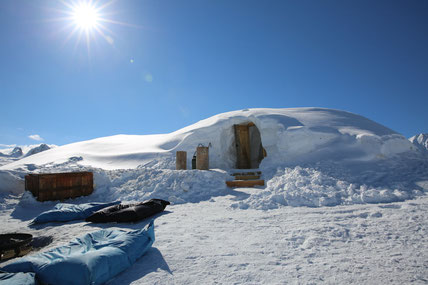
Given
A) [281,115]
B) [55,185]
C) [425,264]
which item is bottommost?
[425,264]

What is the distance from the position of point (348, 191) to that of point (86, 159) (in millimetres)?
10584

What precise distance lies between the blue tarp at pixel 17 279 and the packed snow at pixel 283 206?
63cm

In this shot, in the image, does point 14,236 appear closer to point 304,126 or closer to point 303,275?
point 303,275

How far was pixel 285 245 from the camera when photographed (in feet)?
8.96

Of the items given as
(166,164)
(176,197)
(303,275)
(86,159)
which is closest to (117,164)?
(86,159)

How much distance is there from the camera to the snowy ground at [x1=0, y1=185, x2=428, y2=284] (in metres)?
2.09

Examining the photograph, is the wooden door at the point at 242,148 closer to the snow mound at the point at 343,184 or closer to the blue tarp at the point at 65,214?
the snow mound at the point at 343,184

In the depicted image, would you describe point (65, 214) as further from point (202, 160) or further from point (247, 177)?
point (247, 177)

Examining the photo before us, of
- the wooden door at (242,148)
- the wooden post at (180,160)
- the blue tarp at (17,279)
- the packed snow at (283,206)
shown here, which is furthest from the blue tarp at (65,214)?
the wooden door at (242,148)

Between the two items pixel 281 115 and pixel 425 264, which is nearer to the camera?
pixel 425 264

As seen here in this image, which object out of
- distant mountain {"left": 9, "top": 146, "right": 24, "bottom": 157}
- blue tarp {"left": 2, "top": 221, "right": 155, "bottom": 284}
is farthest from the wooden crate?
distant mountain {"left": 9, "top": 146, "right": 24, "bottom": 157}

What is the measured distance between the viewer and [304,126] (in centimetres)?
883

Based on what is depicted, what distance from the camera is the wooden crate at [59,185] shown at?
6.00 meters

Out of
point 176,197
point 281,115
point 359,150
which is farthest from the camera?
point 281,115
